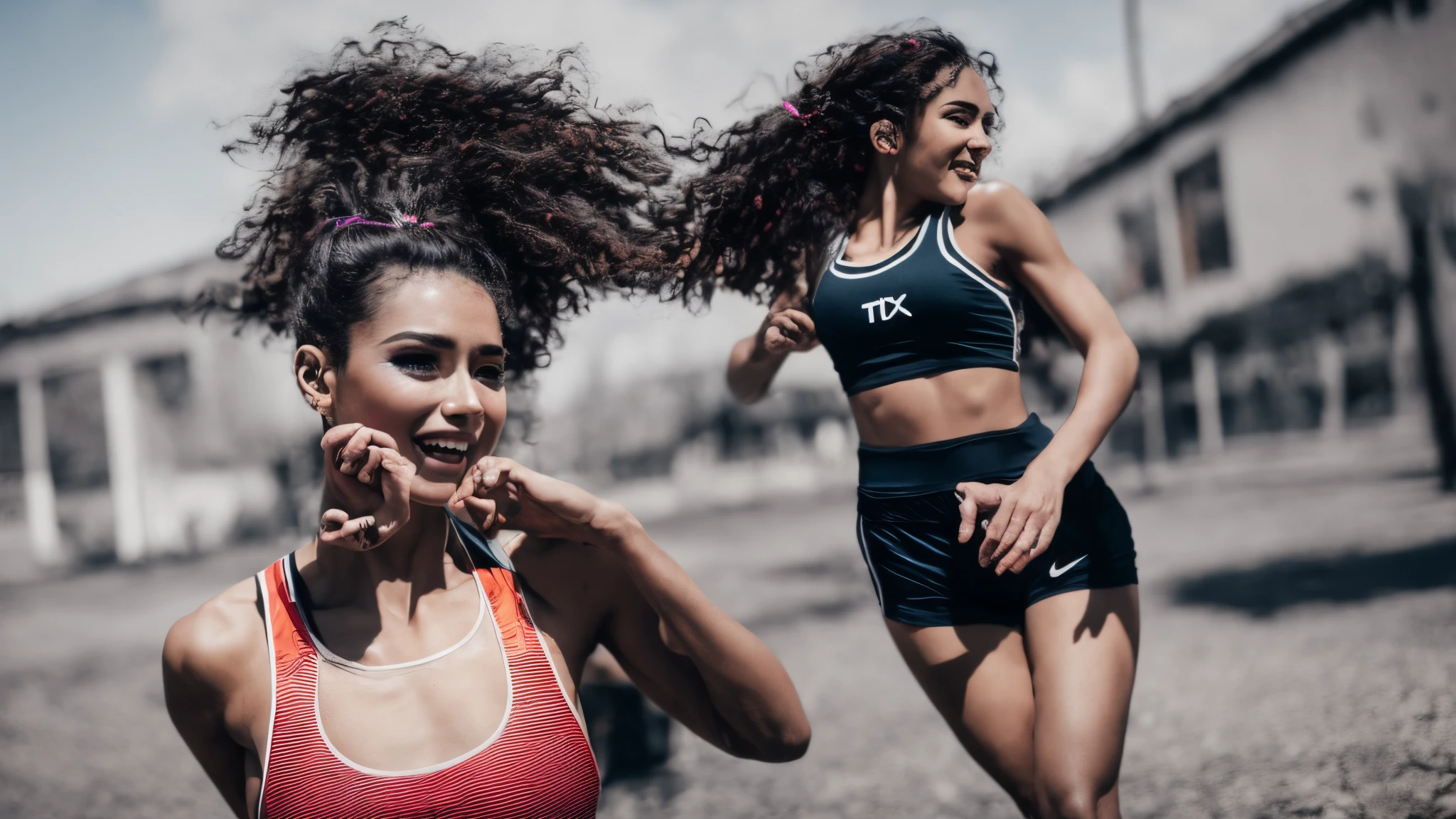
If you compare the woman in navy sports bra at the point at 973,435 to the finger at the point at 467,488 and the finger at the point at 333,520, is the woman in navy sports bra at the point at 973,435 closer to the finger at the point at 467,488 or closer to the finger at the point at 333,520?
the finger at the point at 467,488

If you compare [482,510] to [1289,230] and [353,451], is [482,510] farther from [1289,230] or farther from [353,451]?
[1289,230]

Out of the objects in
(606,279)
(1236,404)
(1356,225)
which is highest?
(1356,225)

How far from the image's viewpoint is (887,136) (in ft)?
7.26

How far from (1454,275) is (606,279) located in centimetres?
839

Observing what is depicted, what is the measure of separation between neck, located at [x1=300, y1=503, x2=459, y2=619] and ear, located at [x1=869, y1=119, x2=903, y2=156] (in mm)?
1214

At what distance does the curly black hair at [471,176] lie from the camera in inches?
77.4

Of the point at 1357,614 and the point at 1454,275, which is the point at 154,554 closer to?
the point at 1357,614

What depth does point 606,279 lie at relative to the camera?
220cm

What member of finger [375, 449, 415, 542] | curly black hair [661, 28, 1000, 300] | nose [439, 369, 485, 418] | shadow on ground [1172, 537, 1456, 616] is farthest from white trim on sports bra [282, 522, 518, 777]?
shadow on ground [1172, 537, 1456, 616]

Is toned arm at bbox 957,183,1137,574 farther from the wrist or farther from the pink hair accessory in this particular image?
the pink hair accessory

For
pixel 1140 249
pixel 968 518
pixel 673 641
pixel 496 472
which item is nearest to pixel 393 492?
pixel 496 472

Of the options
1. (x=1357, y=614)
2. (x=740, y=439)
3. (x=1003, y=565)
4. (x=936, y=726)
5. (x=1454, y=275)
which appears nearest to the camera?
(x=1003, y=565)

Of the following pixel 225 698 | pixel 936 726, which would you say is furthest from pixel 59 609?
pixel 225 698

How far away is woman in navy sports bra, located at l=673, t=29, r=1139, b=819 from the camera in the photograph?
1.94m
